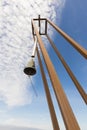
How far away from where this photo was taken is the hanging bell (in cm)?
836

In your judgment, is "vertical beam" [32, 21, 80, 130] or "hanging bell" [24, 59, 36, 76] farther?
"hanging bell" [24, 59, 36, 76]

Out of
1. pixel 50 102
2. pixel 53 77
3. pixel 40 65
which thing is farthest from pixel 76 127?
pixel 40 65

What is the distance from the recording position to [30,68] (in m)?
8.43

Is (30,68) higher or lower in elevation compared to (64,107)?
higher

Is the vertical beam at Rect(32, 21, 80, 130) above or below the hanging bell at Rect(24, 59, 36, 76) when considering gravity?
below

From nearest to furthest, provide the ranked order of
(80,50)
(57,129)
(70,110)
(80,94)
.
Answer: (70,110)
(80,50)
(80,94)
(57,129)

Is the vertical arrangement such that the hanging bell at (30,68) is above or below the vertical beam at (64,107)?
above

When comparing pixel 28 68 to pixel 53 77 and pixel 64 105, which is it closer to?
pixel 53 77

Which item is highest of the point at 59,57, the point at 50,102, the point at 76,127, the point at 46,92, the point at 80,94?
the point at 59,57

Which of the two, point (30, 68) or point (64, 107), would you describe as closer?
point (64, 107)

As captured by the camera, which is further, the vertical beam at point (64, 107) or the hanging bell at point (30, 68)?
the hanging bell at point (30, 68)

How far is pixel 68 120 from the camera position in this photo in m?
3.97

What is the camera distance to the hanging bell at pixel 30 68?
27.4 ft

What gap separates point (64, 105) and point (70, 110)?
167 mm
